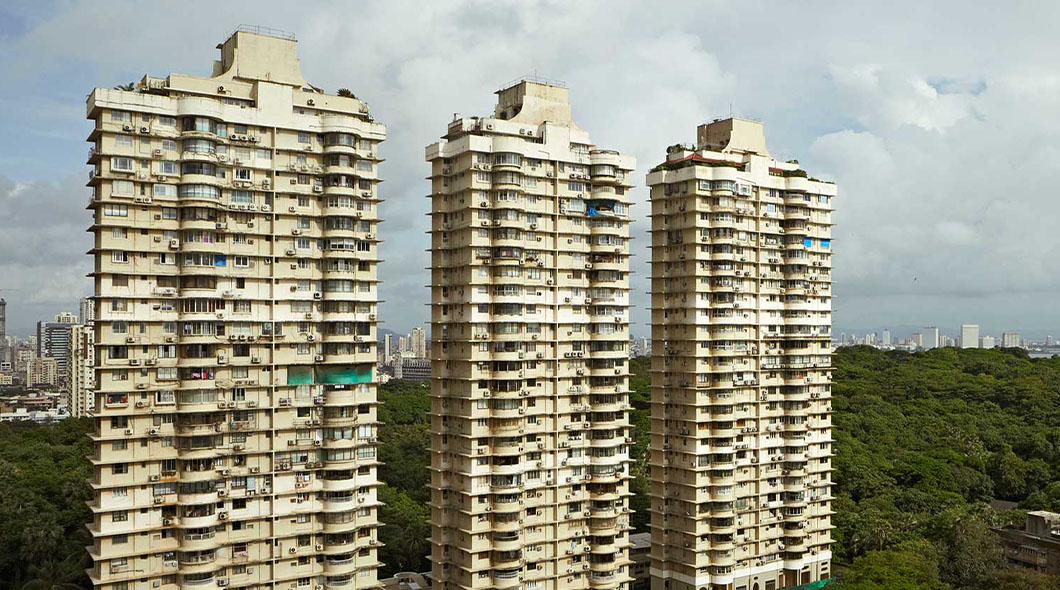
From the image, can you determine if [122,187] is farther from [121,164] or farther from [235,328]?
[235,328]

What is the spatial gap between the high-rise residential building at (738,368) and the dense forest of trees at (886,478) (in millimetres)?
6544

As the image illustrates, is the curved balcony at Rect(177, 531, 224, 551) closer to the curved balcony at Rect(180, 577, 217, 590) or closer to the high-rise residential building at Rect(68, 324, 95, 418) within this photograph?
the curved balcony at Rect(180, 577, 217, 590)

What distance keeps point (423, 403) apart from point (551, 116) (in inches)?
3007

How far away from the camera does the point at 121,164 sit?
40.7 meters

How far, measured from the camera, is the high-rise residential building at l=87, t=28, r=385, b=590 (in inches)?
1598

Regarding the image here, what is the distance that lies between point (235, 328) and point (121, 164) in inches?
365

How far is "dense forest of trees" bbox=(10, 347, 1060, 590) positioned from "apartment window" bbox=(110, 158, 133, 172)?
30985mm

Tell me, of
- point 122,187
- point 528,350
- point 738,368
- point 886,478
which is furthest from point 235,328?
point 886,478

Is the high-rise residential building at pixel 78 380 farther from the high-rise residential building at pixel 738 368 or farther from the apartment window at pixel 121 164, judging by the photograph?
the high-rise residential building at pixel 738 368

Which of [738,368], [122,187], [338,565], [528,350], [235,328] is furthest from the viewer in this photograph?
[738,368]

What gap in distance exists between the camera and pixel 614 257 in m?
54.2

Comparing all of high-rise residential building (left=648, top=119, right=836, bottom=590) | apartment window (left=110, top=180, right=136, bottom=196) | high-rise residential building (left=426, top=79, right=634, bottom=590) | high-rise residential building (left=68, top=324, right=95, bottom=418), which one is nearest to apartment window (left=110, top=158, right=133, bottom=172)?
apartment window (left=110, top=180, right=136, bottom=196)

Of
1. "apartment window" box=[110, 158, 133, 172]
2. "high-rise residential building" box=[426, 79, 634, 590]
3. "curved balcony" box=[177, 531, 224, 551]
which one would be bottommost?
"curved balcony" box=[177, 531, 224, 551]

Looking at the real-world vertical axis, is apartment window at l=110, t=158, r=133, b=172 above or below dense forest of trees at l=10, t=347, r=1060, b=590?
above
